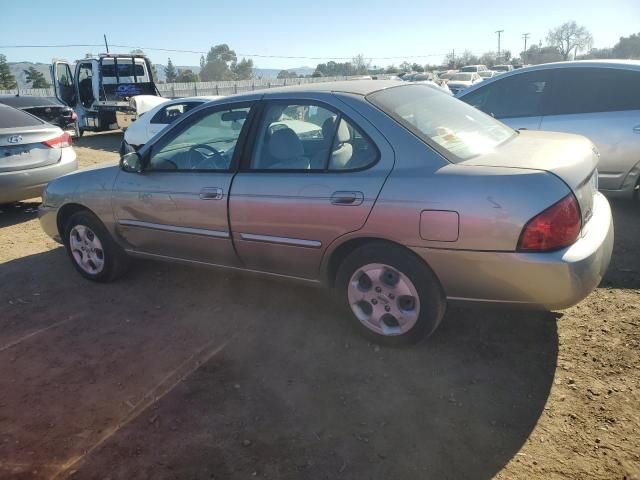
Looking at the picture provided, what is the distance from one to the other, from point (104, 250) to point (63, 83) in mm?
14893

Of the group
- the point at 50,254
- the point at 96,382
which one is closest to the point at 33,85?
the point at 50,254

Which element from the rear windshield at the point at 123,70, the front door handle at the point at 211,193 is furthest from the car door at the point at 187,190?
the rear windshield at the point at 123,70

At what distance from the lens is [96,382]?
2982 millimetres

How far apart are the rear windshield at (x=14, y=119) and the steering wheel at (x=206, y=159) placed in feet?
13.3

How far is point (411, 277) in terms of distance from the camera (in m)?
2.84

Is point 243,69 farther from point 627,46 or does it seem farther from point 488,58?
point 627,46

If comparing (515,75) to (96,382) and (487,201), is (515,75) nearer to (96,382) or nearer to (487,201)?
(487,201)

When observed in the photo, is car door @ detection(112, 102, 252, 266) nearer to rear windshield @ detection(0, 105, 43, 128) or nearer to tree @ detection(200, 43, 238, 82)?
rear windshield @ detection(0, 105, 43, 128)

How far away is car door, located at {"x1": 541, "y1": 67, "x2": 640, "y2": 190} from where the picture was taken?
4980mm

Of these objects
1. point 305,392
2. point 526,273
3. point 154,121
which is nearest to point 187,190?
point 305,392

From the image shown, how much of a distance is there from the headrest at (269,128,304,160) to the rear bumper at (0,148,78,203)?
4546 millimetres

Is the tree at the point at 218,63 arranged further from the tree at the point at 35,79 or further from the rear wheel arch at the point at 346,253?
the rear wheel arch at the point at 346,253

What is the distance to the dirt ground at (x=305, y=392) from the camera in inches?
89.1

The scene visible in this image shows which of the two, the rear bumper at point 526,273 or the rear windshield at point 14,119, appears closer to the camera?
the rear bumper at point 526,273
